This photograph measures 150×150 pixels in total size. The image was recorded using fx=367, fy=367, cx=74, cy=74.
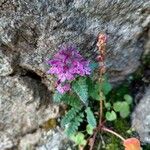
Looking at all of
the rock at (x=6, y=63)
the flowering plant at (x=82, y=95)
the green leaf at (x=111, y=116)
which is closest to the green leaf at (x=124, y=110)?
the flowering plant at (x=82, y=95)

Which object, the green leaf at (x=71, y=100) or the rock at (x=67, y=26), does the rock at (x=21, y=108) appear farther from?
the green leaf at (x=71, y=100)

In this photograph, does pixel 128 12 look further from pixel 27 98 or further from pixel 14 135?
pixel 14 135

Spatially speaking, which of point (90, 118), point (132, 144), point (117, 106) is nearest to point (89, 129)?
point (90, 118)

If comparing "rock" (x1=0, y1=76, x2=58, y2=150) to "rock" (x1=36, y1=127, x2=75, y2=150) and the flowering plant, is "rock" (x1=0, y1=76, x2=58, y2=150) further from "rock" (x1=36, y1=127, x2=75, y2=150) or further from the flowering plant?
the flowering plant

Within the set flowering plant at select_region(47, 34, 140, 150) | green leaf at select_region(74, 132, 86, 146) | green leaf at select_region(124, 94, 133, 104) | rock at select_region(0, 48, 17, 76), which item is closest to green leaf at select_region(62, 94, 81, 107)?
flowering plant at select_region(47, 34, 140, 150)

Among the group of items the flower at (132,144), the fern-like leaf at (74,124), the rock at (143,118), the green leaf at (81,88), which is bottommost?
the flower at (132,144)

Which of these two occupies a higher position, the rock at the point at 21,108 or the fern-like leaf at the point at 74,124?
the rock at the point at 21,108

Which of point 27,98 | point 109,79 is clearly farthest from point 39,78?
point 109,79
